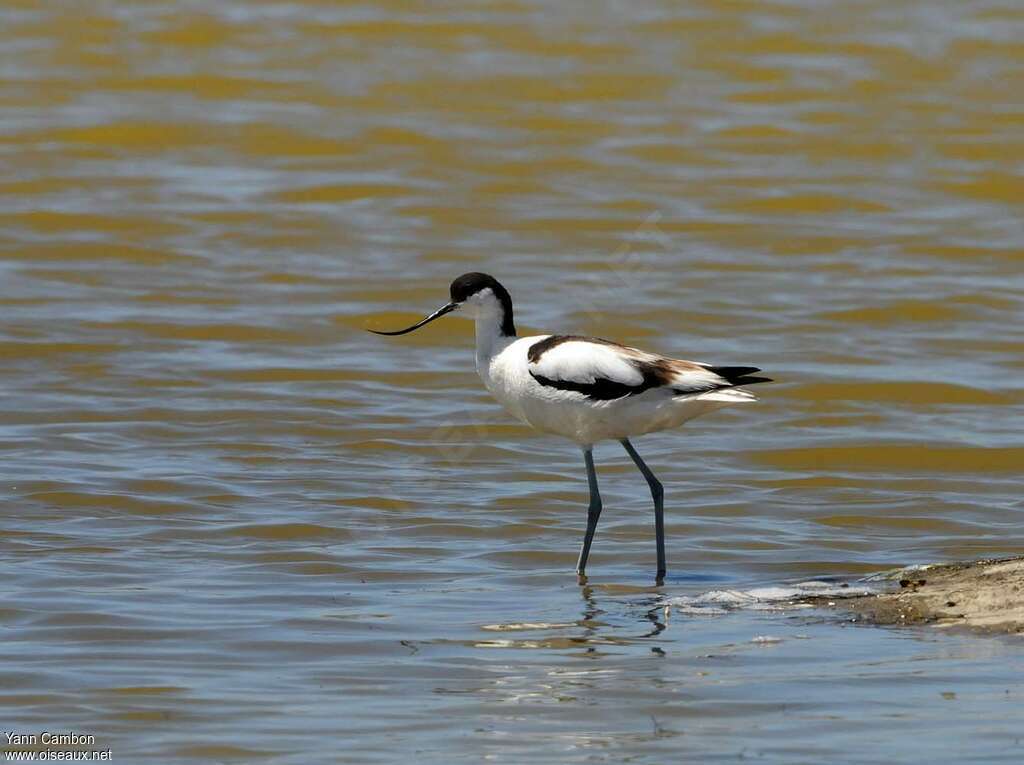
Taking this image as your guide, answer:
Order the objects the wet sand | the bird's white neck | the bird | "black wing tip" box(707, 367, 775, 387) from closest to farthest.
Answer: the wet sand
"black wing tip" box(707, 367, 775, 387)
the bird
the bird's white neck

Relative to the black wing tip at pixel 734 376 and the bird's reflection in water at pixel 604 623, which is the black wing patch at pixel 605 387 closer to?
the black wing tip at pixel 734 376

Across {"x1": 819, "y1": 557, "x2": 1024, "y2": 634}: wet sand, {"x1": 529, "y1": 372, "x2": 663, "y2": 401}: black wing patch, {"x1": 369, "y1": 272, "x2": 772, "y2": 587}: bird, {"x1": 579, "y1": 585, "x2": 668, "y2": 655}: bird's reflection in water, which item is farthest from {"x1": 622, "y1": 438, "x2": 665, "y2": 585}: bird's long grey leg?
{"x1": 819, "y1": 557, "x2": 1024, "y2": 634}: wet sand

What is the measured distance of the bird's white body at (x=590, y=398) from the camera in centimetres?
762

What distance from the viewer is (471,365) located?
459 inches

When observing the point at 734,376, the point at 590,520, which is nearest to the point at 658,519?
the point at 590,520

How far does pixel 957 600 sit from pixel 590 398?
179cm

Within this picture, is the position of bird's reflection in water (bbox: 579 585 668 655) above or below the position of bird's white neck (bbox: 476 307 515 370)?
below

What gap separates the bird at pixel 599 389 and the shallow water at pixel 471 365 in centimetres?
56

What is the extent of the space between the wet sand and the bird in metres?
1.02

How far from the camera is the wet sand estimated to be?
6375 millimetres

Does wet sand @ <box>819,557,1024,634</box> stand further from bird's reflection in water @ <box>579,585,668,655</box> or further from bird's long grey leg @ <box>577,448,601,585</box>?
bird's long grey leg @ <box>577,448,601,585</box>

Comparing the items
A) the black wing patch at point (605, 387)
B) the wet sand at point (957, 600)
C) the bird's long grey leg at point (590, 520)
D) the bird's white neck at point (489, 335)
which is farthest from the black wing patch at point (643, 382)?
the wet sand at point (957, 600)

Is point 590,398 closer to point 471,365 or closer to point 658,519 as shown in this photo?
point 658,519

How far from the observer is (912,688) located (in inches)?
223
